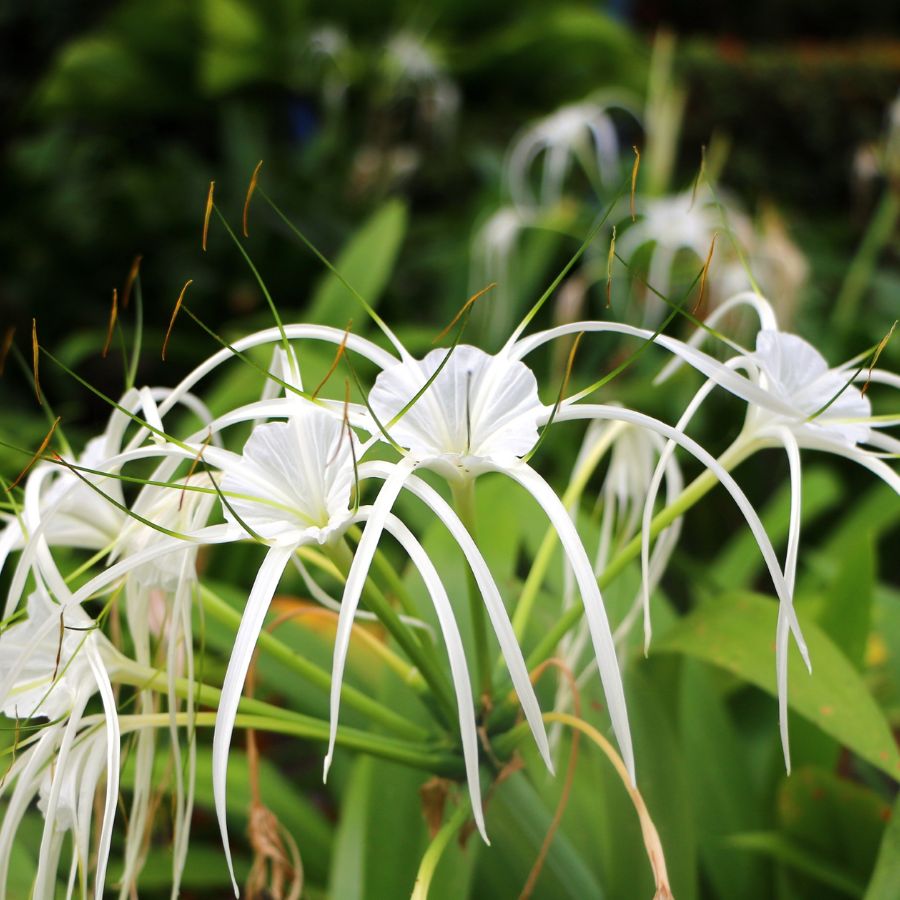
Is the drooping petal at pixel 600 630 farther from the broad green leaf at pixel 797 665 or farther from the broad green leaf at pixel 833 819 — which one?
the broad green leaf at pixel 833 819

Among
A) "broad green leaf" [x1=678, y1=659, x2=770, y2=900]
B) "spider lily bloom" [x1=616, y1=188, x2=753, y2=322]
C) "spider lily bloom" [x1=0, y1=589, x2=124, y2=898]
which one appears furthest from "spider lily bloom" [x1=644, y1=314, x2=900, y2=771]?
"spider lily bloom" [x1=616, y1=188, x2=753, y2=322]

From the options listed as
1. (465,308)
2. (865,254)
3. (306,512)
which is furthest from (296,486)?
(865,254)

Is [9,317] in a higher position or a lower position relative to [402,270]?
lower

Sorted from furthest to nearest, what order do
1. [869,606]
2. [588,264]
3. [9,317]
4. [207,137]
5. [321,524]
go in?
1. [207,137]
2. [9,317]
3. [588,264]
4. [869,606]
5. [321,524]

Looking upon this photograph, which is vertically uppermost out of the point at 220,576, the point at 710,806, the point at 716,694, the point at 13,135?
the point at 13,135

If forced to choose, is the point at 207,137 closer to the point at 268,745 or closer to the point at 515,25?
the point at 515,25

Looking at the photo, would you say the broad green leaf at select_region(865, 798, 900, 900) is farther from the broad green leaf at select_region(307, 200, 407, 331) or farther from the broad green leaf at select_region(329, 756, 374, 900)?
the broad green leaf at select_region(307, 200, 407, 331)

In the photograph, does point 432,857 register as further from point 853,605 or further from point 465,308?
point 853,605

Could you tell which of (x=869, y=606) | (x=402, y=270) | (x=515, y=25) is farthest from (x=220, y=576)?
(x=515, y=25)
